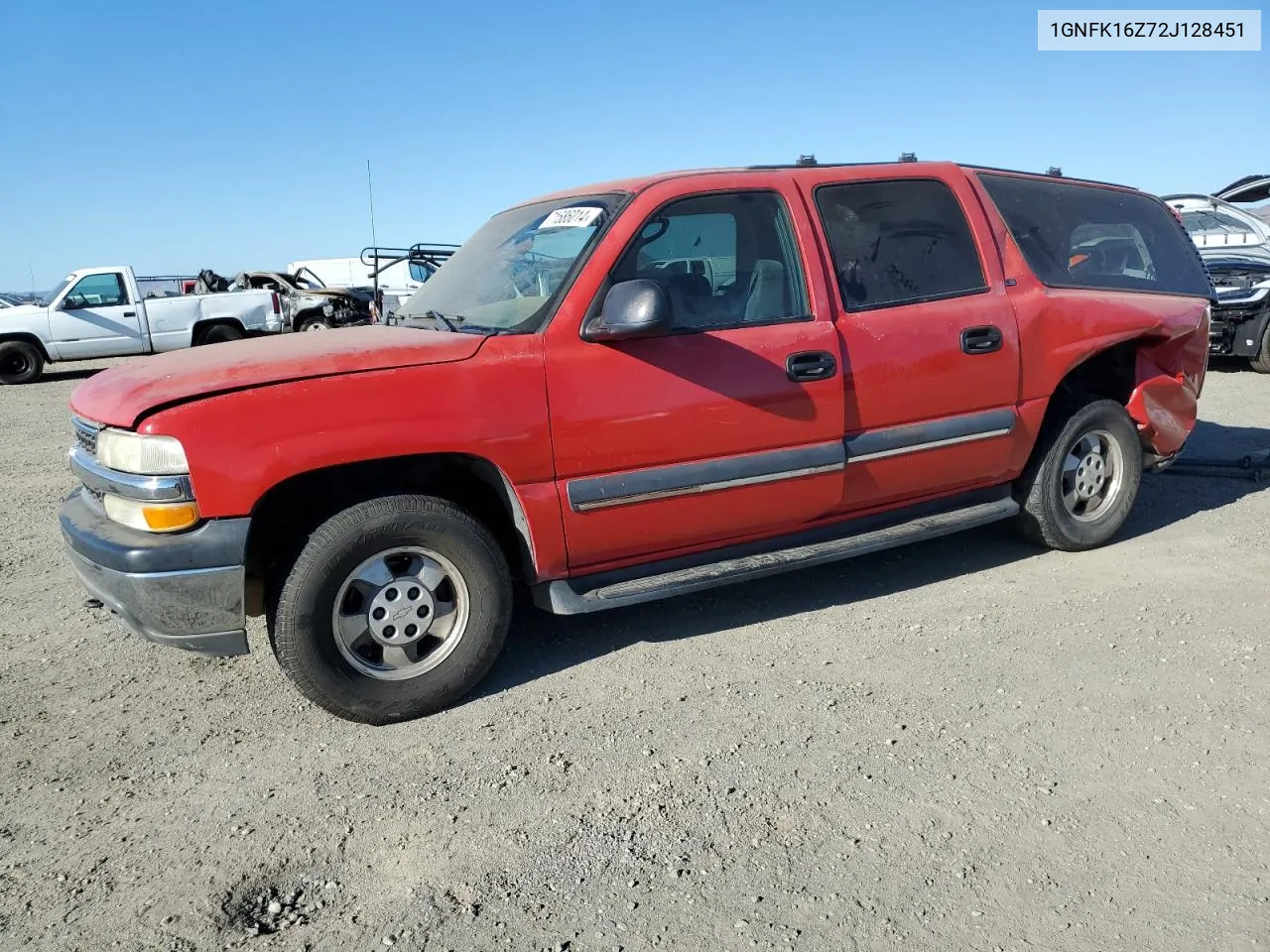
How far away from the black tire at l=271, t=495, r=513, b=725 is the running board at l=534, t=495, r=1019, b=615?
0.24 metres

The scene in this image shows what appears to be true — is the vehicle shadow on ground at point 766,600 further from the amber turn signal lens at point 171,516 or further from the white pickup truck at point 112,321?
the white pickup truck at point 112,321

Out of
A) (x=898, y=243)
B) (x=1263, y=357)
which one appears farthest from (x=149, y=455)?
(x=1263, y=357)

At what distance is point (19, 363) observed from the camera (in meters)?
15.1

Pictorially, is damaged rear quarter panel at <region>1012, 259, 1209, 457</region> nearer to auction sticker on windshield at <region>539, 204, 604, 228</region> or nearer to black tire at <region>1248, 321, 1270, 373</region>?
auction sticker on windshield at <region>539, 204, 604, 228</region>

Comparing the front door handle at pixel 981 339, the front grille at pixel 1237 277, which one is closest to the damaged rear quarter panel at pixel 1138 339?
the front door handle at pixel 981 339

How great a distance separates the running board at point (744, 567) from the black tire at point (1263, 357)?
796cm

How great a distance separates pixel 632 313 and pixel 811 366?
2.74 ft

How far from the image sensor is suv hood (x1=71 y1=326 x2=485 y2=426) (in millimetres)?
3080

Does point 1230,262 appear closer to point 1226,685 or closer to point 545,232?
point 1226,685

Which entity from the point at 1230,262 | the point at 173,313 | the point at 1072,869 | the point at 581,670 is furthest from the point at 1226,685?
the point at 173,313

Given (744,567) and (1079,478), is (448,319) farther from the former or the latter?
(1079,478)

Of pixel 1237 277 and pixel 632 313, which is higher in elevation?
pixel 632 313

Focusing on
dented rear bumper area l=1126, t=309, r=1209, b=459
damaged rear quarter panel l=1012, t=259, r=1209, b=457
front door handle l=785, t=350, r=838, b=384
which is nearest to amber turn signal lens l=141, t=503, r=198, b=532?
front door handle l=785, t=350, r=838, b=384

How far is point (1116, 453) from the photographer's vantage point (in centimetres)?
502
